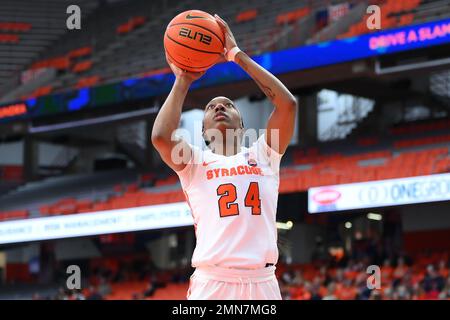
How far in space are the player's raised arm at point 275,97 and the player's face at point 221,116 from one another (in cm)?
18

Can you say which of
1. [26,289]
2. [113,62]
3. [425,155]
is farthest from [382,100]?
[26,289]

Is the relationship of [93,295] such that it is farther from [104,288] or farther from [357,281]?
[357,281]

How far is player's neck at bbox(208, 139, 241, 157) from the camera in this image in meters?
4.35

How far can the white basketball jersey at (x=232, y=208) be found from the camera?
13.4 feet

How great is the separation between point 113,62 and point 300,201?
288 inches

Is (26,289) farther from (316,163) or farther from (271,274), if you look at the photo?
(271,274)

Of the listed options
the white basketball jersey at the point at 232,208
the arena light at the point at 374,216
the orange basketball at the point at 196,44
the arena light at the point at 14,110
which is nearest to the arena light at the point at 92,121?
the arena light at the point at 14,110

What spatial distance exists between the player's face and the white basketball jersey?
0.49 feet

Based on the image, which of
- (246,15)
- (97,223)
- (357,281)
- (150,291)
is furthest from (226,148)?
(246,15)

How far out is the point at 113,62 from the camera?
835 inches

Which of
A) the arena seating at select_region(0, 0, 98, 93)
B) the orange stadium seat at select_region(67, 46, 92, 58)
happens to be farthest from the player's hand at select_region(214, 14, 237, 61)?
the arena seating at select_region(0, 0, 98, 93)

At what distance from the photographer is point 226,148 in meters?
4.36

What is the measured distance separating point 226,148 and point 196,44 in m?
0.55

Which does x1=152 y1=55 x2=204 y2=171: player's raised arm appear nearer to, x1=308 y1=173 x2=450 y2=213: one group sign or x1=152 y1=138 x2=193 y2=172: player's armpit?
x1=152 y1=138 x2=193 y2=172: player's armpit
